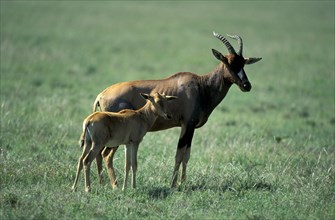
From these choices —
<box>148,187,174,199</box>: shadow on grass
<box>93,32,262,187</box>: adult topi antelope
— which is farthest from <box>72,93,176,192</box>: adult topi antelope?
<box>93,32,262,187</box>: adult topi antelope

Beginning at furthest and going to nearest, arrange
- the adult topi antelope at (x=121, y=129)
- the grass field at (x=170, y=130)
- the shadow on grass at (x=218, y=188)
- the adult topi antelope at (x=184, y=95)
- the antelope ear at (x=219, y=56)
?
the antelope ear at (x=219, y=56), the adult topi antelope at (x=184, y=95), the shadow on grass at (x=218, y=188), the adult topi antelope at (x=121, y=129), the grass field at (x=170, y=130)

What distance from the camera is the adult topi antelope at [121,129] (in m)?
9.97

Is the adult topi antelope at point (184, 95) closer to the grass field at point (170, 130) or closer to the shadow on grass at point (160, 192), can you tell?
the shadow on grass at point (160, 192)

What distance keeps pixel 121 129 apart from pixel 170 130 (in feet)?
23.2

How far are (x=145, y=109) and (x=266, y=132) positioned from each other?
6340 mm

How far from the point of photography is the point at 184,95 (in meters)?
11.5

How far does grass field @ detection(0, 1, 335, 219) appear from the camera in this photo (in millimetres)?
9758

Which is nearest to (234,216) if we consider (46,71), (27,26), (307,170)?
(307,170)

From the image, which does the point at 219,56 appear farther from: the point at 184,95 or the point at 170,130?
the point at 170,130

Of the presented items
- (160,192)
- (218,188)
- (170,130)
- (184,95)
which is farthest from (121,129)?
(170,130)

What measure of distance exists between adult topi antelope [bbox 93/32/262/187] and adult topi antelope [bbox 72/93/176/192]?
45cm

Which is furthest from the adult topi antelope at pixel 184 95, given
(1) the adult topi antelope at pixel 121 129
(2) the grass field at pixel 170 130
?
(2) the grass field at pixel 170 130

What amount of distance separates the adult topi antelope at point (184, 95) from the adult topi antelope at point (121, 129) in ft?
1.47

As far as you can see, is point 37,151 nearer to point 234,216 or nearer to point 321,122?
point 234,216
